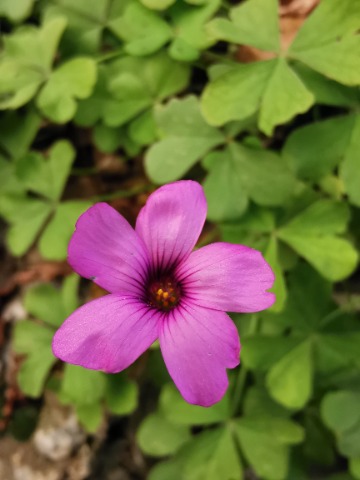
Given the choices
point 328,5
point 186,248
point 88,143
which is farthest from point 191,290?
point 88,143

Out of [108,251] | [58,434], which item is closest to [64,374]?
[58,434]

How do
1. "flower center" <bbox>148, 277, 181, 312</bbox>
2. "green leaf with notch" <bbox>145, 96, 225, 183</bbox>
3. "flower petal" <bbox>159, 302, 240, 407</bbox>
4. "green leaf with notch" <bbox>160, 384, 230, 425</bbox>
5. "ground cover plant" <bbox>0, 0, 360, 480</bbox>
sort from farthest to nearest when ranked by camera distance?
"green leaf with notch" <bbox>160, 384, 230, 425</bbox>, "green leaf with notch" <bbox>145, 96, 225, 183</bbox>, "ground cover plant" <bbox>0, 0, 360, 480</bbox>, "flower center" <bbox>148, 277, 181, 312</bbox>, "flower petal" <bbox>159, 302, 240, 407</bbox>

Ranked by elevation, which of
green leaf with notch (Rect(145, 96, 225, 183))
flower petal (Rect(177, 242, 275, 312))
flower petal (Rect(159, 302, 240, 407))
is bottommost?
green leaf with notch (Rect(145, 96, 225, 183))

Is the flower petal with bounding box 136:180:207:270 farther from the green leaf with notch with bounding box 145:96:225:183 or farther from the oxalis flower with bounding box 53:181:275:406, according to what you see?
the green leaf with notch with bounding box 145:96:225:183

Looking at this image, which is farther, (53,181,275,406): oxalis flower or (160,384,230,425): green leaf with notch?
(160,384,230,425): green leaf with notch

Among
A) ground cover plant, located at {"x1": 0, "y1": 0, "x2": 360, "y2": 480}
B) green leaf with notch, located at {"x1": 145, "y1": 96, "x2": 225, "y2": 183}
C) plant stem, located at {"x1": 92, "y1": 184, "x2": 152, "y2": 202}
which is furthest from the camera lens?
plant stem, located at {"x1": 92, "y1": 184, "x2": 152, "y2": 202}

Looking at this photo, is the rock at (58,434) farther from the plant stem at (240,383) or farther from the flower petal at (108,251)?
the flower petal at (108,251)

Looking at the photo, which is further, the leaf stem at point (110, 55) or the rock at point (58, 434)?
the rock at point (58, 434)

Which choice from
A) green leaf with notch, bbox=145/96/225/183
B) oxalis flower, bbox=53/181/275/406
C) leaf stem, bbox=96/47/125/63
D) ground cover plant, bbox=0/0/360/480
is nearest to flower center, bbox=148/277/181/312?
oxalis flower, bbox=53/181/275/406

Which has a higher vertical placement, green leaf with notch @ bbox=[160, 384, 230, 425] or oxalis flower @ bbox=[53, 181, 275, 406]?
oxalis flower @ bbox=[53, 181, 275, 406]

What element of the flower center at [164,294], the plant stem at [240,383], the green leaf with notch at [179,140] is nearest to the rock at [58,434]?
the plant stem at [240,383]
